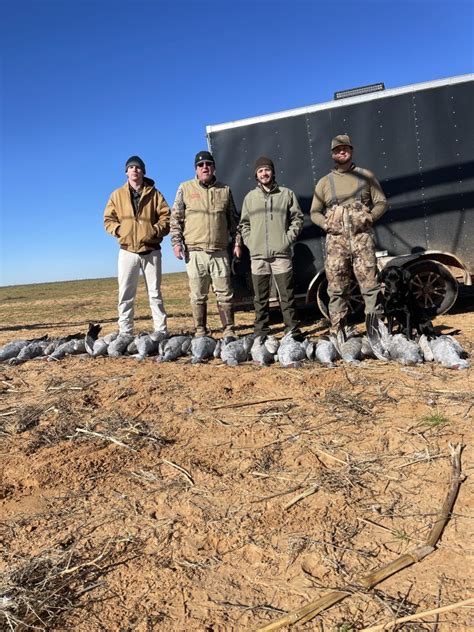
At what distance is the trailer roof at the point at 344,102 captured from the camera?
684 centimetres

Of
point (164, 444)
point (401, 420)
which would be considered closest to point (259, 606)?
point (164, 444)

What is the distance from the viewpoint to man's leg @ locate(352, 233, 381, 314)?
17.6 feet

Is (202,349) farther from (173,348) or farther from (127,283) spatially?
(127,283)

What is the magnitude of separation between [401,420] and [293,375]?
1.45 meters

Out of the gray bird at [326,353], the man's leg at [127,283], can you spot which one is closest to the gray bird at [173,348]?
the man's leg at [127,283]

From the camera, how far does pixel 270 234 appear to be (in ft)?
19.1

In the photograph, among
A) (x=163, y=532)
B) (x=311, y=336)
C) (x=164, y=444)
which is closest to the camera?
(x=163, y=532)

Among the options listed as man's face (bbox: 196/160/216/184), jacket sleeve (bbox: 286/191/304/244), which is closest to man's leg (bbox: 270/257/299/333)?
jacket sleeve (bbox: 286/191/304/244)

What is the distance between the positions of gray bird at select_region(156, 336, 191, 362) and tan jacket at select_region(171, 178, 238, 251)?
1.24m

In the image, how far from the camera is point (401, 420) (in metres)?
3.42

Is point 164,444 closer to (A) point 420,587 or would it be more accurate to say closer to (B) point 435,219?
(A) point 420,587

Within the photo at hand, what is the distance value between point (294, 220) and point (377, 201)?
3.22ft

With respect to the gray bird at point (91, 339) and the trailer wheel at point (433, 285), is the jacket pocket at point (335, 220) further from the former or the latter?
the gray bird at point (91, 339)

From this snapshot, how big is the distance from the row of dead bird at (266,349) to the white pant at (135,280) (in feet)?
0.97
